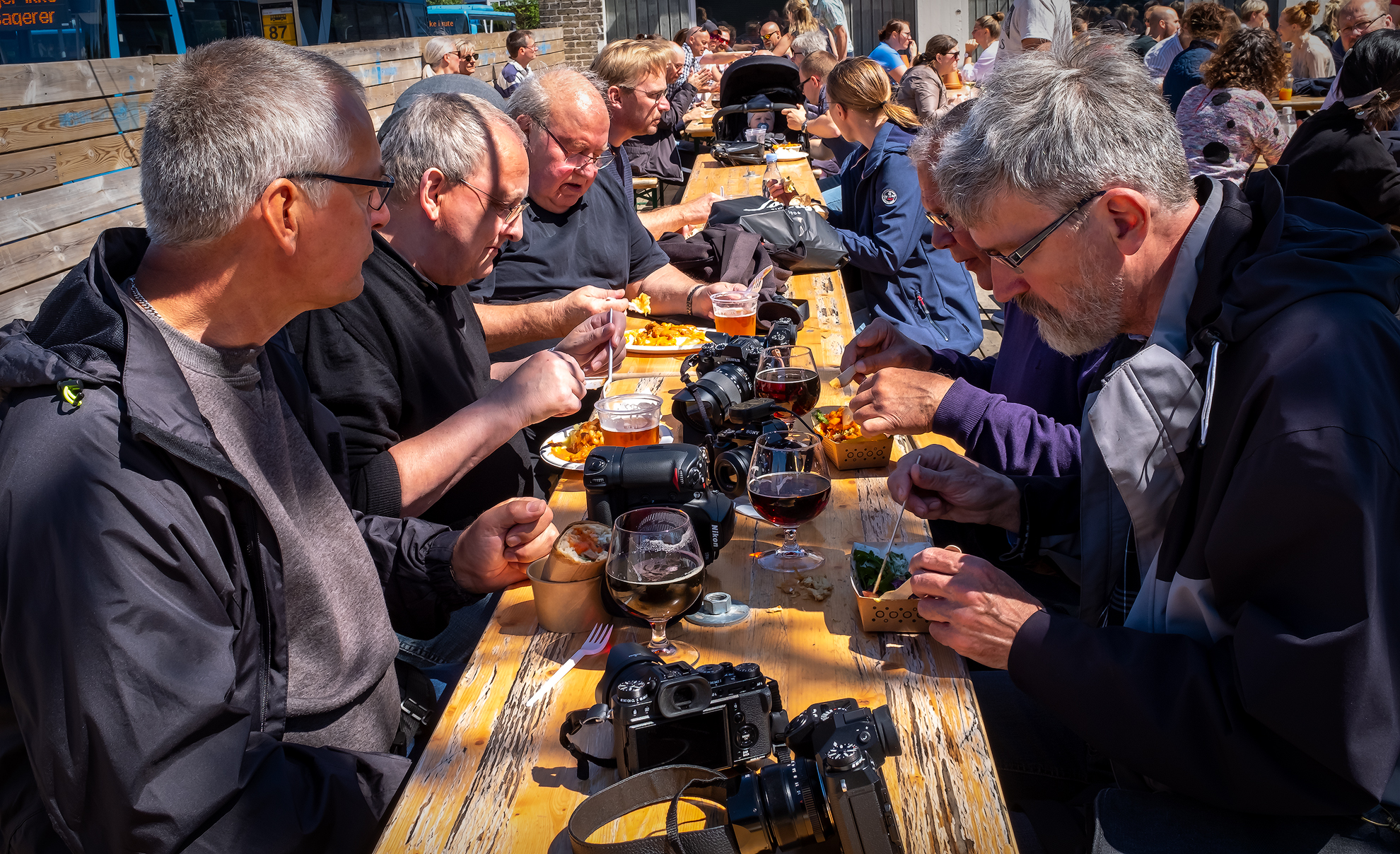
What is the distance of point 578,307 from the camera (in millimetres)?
3387

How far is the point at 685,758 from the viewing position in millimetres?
1231

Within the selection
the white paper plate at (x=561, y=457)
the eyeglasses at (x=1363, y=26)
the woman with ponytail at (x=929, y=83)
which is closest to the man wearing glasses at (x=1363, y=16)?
the eyeglasses at (x=1363, y=26)

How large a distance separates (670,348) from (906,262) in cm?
187

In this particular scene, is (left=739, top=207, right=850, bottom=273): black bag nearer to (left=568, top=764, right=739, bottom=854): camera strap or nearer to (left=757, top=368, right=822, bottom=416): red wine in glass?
(left=757, top=368, right=822, bottom=416): red wine in glass

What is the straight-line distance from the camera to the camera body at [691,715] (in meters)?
1.20

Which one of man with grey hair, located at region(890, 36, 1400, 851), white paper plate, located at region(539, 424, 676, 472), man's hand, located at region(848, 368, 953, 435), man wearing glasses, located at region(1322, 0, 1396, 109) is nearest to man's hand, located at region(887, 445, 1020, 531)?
man with grey hair, located at region(890, 36, 1400, 851)

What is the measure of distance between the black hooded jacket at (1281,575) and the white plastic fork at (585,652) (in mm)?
673

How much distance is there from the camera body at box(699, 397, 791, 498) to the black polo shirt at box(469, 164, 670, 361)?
164 centimetres

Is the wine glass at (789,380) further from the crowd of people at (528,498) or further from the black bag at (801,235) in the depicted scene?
the black bag at (801,235)

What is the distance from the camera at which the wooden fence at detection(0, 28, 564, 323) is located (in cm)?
489

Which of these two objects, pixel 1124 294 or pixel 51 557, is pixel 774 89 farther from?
pixel 51 557

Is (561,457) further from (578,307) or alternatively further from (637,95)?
(637,95)

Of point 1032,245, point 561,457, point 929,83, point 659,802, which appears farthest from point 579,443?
point 929,83

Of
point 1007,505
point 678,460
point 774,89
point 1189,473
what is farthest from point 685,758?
point 774,89
